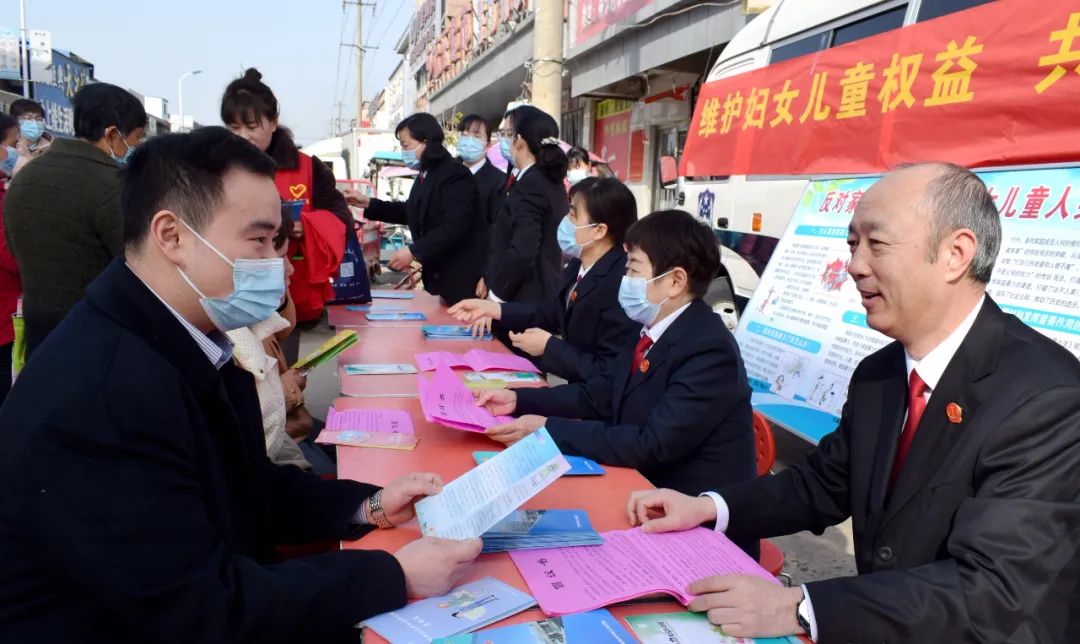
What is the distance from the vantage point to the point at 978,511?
1178mm

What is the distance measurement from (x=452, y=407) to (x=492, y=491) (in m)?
0.77

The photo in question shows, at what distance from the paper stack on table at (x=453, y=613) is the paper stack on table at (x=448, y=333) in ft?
7.08

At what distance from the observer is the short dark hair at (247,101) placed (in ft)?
9.87

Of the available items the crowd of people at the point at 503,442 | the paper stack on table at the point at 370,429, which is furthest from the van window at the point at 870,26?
the paper stack on table at the point at 370,429

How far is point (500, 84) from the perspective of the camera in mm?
15109

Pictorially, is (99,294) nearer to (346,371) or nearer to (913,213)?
(913,213)

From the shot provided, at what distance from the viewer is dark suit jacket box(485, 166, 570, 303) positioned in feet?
12.3

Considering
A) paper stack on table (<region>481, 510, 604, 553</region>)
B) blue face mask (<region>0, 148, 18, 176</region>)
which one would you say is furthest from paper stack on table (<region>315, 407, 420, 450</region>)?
blue face mask (<region>0, 148, 18, 176</region>)

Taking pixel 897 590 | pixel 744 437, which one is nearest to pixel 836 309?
pixel 744 437

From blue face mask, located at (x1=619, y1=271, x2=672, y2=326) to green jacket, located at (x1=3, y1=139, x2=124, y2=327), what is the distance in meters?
1.85

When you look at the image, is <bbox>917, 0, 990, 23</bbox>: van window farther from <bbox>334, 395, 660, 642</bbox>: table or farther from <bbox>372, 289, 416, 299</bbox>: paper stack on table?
<bbox>372, 289, 416, 299</bbox>: paper stack on table

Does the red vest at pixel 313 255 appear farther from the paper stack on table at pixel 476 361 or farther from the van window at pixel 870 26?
the van window at pixel 870 26

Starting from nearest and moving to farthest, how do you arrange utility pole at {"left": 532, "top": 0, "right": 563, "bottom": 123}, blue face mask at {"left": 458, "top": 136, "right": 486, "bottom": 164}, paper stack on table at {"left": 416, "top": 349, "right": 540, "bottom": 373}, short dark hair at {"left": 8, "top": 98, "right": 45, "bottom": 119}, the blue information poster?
1. the blue information poster
2. paper stack on table at {"left": 416, "top": 349, "right": 540, "bottom": 373}
3. blue face mask at {"left": 458, "top": 136, "right": 486, "bottom": 164}
4. utility pole at {"left": 532, "top": 0, "right": 563, "bottom": 123}
5. short dark hair at {"left": 8, "top": 98, "right": 45, "bottom": 119}

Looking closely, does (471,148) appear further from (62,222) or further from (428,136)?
(62,222)
